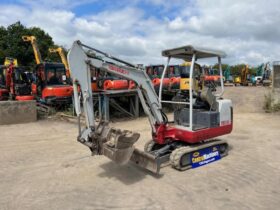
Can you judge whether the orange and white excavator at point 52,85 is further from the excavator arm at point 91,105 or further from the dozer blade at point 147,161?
the dozer blade at point 147,161

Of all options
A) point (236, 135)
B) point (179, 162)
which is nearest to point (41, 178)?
point (179, 162)

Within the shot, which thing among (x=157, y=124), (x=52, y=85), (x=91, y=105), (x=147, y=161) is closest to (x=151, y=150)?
(x=157, y=124)

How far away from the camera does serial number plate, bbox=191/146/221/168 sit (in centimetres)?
552

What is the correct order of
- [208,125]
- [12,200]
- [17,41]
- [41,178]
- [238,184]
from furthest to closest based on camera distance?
[17,41] → [208,125] → [41,178] → [238,184] → [12,200]

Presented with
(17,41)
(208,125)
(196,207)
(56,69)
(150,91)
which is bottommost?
(196,207)

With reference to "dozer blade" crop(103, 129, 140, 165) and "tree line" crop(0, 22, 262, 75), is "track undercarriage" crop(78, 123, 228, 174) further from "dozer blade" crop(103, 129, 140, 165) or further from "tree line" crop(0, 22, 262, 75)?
"tree line" crop(0, 22, 262, 75)

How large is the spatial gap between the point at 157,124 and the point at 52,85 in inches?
363

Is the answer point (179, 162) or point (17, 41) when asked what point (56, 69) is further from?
point (17, 41)

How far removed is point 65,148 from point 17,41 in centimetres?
3193

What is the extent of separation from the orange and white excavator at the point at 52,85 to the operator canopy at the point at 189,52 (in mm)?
8171

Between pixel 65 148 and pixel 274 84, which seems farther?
pixel 274 84

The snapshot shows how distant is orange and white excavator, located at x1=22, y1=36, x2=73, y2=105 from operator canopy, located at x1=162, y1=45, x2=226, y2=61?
8.17 meters

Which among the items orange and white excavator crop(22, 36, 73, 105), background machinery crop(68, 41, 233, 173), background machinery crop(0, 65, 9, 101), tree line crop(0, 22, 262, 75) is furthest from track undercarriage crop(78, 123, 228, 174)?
tree line crop(0, 22, 262, 75)

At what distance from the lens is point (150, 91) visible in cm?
531
